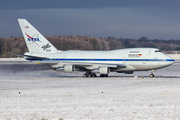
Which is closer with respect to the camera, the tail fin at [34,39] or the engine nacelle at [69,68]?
the engine nacelle at [69,68]

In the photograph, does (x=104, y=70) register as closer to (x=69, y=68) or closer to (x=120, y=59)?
(x=120, y=59)

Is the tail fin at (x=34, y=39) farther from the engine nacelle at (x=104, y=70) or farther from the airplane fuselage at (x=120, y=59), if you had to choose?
the engine nacelle at (x=104, y=70)

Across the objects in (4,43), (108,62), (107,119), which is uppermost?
(4,43)

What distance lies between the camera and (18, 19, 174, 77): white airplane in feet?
138

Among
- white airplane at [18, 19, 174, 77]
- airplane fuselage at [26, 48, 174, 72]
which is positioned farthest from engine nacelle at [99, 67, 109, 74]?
airplane fuselage at [26, 48, 174, 72]

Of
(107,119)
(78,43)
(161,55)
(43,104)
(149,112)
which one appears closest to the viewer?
(107,119)

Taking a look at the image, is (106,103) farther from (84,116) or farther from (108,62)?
(108,62)

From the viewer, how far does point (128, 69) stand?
42.8 meters

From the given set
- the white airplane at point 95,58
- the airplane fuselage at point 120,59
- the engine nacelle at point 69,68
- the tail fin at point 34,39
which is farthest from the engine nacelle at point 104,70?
the tail fin at point 34,39

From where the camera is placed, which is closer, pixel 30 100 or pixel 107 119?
pixel 107 119

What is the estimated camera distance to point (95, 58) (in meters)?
43.6

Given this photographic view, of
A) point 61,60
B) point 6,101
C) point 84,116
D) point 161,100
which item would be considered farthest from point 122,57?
point 84,116

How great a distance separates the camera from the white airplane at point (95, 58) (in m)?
42.1

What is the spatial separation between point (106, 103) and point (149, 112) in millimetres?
4088
